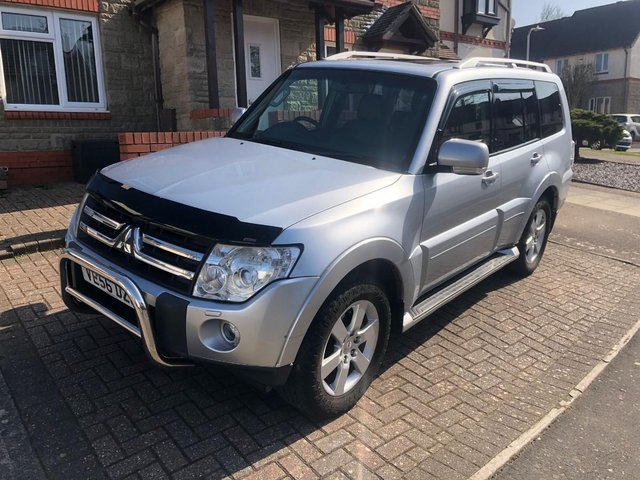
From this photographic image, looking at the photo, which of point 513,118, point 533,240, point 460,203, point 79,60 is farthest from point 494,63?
point 79,60

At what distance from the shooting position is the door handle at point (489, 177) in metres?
4.11

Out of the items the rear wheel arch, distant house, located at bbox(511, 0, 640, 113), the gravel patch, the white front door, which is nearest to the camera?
the rear wheel arch

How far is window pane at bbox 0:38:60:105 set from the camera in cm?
853

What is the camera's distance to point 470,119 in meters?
4.05

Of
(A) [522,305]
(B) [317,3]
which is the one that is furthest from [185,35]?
(A) [522,305]

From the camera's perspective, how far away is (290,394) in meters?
2.85

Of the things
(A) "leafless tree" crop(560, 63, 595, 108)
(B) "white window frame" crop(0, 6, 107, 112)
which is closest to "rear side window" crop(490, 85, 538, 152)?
(B) "white window frame" crop(0, 6, 107, 112)

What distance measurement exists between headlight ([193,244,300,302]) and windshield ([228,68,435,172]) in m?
1.17

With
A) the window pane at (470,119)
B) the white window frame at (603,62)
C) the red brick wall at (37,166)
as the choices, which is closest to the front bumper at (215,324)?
the window pane at (470,119)

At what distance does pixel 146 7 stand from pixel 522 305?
25.3 ft

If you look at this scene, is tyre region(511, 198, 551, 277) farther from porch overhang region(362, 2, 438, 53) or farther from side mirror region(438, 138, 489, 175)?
porch overhang region(362, 2, 438, 53)

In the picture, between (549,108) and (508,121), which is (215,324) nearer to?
(508,121)

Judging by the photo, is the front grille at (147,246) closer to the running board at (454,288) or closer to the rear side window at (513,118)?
the running board at (454,288)

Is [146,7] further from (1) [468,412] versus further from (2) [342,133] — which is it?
(1) [468,412]
